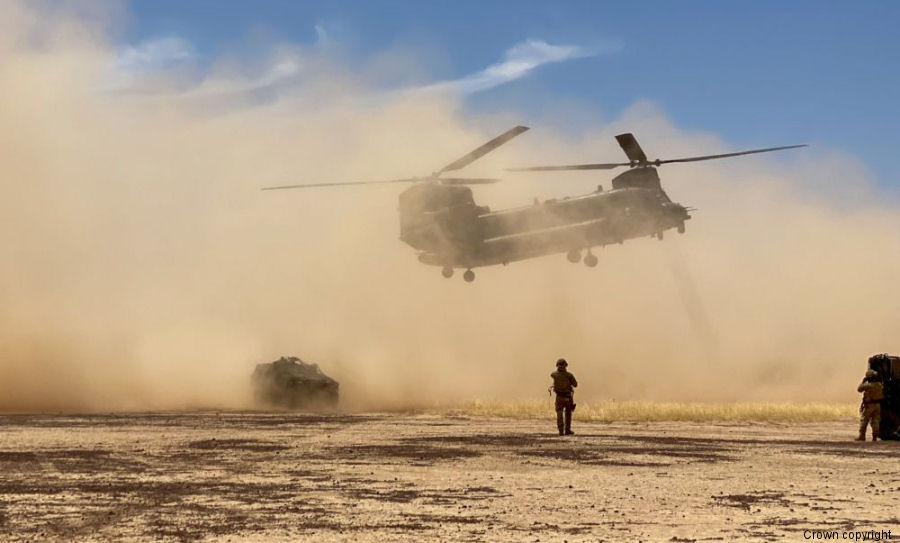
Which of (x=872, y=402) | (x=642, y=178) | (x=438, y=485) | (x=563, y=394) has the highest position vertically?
(x=642, y=178)

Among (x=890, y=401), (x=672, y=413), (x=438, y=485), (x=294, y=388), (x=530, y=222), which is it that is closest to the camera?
(x=438, y=485)

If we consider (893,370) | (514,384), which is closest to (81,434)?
(893,370)

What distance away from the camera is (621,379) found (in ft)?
221

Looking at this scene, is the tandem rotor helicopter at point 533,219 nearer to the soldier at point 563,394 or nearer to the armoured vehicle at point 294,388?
the armoured vehicle at point 294,388

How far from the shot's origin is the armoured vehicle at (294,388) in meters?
40.9

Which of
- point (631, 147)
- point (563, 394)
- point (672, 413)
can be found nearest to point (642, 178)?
point (631, 147)

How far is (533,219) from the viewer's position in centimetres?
3838

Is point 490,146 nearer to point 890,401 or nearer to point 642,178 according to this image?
point 642,178

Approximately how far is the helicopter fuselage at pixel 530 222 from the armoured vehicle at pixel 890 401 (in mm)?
14191

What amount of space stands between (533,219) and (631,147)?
14.3 ft

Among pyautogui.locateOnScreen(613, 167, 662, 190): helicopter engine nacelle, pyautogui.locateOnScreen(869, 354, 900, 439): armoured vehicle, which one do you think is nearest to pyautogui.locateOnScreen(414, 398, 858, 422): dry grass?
pyautogui.locateOnScreen(613, 167, 662, 190): helicopter engine nacelle

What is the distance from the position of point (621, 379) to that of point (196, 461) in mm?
51436

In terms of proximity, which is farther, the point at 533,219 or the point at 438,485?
the point at 533,219

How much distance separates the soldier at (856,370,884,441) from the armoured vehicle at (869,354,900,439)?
0.18m
